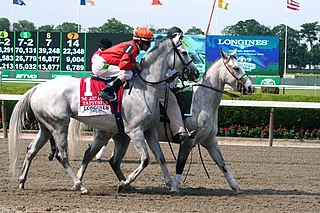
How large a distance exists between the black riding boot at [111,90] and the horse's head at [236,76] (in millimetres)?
1212

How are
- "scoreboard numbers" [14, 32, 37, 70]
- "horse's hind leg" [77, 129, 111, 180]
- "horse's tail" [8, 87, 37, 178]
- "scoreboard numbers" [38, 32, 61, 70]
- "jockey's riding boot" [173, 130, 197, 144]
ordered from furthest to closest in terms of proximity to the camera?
1. "scoreboard numbers" [14, 32, 37, 70]
2. "scoreboard numbers" [38, 32, 61, 70]
3. "horse's hind leg" [77, 129, 111, 180]
4. "horse's tail" [8, 87, 37, 178]
5. "jockey's riding boot" [173, 130, 197, 144]

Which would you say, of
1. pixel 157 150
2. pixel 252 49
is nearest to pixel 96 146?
pixel 157 150

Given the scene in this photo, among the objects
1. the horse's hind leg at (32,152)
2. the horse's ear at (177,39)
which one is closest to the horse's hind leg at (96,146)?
the horse's hind leg at (32,152)

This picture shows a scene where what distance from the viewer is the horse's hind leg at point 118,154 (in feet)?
24.3

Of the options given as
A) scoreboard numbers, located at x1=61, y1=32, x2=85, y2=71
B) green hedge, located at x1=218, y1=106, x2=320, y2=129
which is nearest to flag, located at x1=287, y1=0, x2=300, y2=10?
scoreboard numbers, located at x1=61, y1=32, x2=85, y2=71

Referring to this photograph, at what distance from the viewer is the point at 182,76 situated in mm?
6941

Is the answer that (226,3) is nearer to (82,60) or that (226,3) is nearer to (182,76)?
(82,60)

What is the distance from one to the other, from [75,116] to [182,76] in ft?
4.02

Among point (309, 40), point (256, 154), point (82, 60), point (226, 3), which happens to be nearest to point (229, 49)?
point (82, 60)

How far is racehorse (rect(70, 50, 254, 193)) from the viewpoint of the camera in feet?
22.9

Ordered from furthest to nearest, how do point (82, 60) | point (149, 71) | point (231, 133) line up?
point (82, 60), point (231, 133), point (149, 71)

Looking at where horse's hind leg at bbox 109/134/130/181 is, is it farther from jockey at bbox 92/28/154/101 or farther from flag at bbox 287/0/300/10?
flag at bbox 287/0/300/10

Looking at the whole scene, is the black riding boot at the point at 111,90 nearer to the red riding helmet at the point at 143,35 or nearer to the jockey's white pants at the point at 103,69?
the jockey's white pants at the point at 103,69

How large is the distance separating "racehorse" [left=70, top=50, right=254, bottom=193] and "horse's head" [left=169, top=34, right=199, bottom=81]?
37cm
